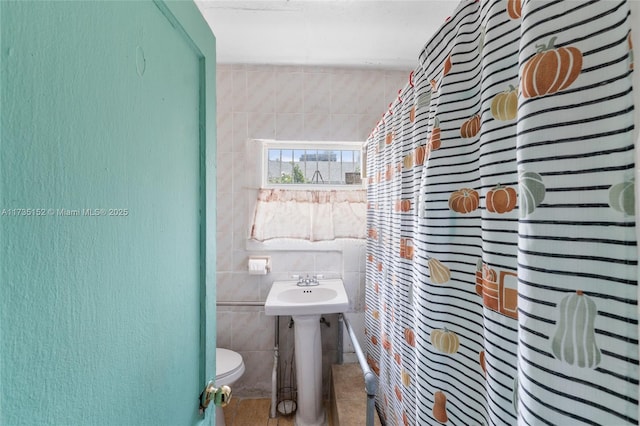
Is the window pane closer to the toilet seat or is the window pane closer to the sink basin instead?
the sink basin

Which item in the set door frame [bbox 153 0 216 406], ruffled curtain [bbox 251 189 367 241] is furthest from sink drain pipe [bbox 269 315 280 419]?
door frame [bbox 153 0 216 406]

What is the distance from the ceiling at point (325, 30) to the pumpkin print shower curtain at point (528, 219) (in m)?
0.87

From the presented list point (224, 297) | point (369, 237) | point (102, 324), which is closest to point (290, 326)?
point (224, 297)

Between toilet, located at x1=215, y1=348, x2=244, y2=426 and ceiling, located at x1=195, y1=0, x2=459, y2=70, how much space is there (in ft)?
6.44

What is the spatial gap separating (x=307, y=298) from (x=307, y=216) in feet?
1.91

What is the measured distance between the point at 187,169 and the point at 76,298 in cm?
38

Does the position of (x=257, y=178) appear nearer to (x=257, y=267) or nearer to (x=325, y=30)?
(x=257, y=267)

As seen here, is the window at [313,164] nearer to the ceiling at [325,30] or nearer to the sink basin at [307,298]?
the ceiling at [325,30]

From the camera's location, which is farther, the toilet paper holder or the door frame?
the toilet paper holder

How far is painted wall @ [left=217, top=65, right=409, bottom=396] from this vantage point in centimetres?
207

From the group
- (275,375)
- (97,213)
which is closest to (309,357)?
(275,375)

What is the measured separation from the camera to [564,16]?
1.13 ft

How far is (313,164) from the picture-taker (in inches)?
87.3

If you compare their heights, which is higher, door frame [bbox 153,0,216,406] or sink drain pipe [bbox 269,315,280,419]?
door frame [bbox 153,0,216,406]
